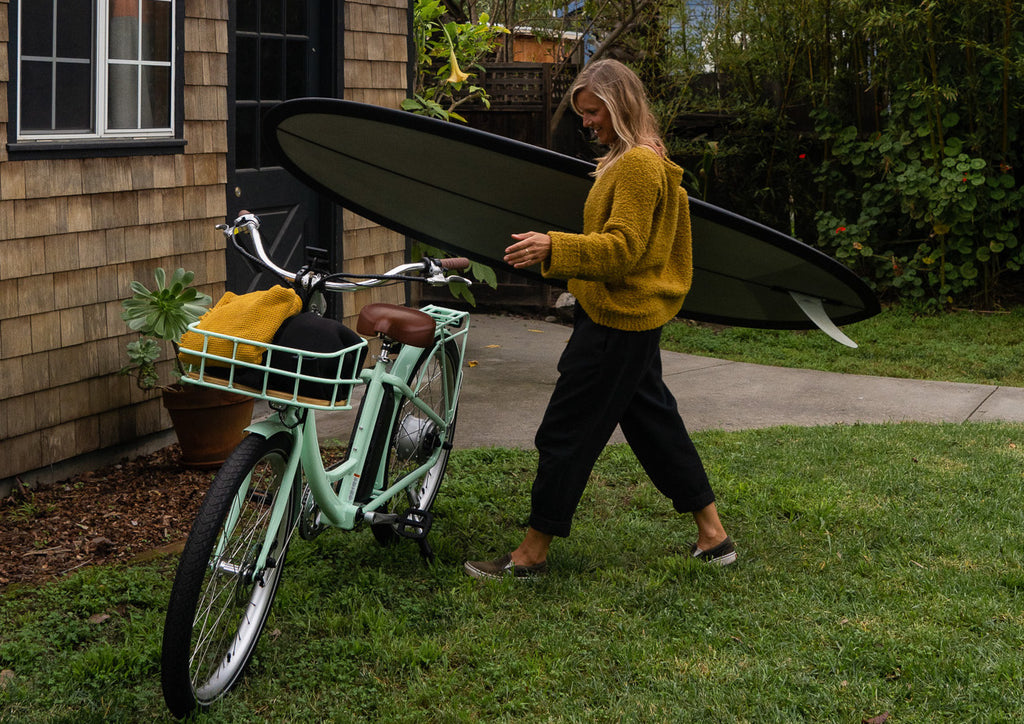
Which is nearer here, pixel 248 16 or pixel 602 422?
pixel 602 422

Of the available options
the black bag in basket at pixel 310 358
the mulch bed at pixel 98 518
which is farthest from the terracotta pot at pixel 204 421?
the black bag in basket at pixel 310 358

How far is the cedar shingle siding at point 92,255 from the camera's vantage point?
186 inches

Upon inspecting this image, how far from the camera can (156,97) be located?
5.41 metres

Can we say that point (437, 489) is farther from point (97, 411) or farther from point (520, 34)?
point (520, 34)

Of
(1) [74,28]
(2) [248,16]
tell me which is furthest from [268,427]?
(2) [248,16]

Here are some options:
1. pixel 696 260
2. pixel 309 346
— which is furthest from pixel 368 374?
pixel 696 260

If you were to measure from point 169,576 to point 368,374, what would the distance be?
110 cm

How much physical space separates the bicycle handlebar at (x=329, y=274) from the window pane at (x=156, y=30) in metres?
2.30

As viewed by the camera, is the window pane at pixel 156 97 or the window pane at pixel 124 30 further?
the window pane at pixel 156 97

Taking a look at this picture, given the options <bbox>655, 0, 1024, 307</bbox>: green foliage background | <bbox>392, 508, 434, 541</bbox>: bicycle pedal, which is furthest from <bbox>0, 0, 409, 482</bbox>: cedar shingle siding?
<bbox>655, 0, 1024, 307</bbox>: green foliage background

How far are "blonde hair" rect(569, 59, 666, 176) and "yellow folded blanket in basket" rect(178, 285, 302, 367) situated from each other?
1.17 metres

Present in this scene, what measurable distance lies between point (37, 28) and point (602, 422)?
9.81ft

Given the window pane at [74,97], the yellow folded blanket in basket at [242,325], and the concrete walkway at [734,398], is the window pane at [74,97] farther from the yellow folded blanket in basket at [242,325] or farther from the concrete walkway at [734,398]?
the yellow folded blanket in basket at [242,325]

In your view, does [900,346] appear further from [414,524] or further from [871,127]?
[414,524]
